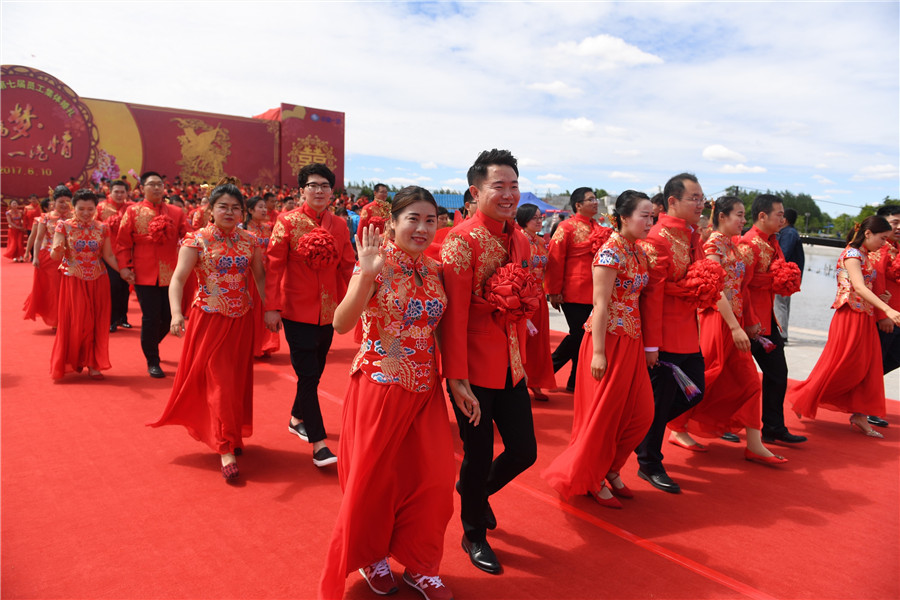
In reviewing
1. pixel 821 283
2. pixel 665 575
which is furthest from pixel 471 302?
pixel 821 283

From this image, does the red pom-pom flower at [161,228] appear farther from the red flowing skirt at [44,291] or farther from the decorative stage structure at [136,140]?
the decorative stage structure at [136,140]

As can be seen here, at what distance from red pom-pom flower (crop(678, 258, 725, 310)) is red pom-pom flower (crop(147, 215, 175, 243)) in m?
5.35

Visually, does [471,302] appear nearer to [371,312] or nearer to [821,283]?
[371,312]

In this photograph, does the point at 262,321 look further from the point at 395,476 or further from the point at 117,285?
the point at 117,285

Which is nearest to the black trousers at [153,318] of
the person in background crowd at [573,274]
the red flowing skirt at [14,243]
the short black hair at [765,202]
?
the person in background crowd at [573,274]

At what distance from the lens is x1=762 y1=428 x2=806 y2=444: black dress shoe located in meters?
4.68

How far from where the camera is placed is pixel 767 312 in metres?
4.59

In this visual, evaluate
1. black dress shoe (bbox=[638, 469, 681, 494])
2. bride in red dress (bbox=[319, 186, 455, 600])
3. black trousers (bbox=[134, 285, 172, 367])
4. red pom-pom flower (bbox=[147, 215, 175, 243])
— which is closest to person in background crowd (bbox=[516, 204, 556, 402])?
black dress shoe (bbox=[638, 469, 681, 494])

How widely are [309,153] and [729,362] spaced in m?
29.2

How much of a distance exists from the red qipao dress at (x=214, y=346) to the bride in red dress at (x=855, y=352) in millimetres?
4673

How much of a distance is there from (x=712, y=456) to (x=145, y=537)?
151 inches

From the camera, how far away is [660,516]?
3.41 meters

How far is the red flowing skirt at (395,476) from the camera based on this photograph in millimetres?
2412

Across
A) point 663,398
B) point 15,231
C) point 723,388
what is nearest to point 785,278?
point 723,388
